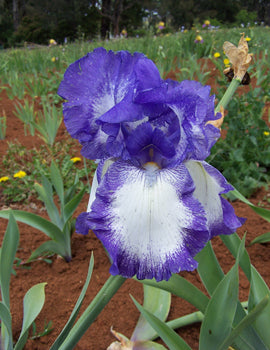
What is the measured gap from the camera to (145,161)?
2.23 feet

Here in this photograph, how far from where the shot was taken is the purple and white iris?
1.85ft

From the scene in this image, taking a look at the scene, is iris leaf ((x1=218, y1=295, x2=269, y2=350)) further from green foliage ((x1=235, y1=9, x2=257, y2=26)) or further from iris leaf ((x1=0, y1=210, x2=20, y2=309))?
green foliage ((x1=235, y1=9, x2=257, y2=26))

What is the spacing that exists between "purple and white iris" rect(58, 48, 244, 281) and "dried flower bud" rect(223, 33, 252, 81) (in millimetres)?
229

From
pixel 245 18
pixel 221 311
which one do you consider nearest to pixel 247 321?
pixel 221 311

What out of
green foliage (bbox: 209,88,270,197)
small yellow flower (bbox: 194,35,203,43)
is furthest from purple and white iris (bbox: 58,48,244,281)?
small yellow flower (bbox: 194,35,203,43)

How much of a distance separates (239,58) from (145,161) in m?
→ 0.38

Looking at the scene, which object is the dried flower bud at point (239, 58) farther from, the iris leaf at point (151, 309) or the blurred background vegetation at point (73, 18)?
the blurred background vegetation at point (73, 18)

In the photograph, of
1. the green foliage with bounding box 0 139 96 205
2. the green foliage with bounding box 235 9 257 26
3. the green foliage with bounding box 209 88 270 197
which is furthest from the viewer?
the green foliage with bounding box 235 9 257 26

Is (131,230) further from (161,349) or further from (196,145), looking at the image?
(161,349)

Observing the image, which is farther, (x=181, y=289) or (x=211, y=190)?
(x=181, y=289)

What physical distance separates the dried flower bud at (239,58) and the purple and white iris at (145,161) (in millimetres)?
229

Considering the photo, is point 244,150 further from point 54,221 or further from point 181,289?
point 181,289

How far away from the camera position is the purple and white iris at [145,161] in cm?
56

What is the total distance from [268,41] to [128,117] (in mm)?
6625
